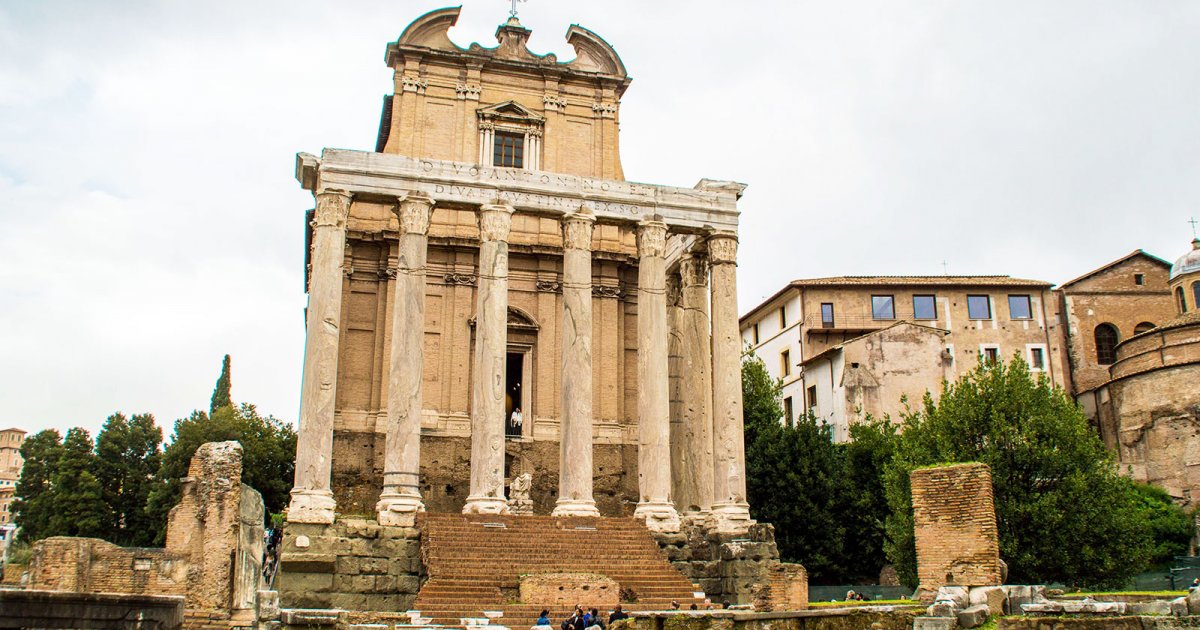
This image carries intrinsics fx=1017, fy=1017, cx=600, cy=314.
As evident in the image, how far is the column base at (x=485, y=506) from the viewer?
78.7 ft

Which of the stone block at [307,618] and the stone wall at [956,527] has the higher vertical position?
the stone wall at [956,527]

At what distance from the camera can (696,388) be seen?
28062mm

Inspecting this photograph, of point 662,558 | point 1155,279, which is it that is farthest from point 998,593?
point 1155,279

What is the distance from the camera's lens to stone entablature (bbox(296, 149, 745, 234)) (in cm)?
2586

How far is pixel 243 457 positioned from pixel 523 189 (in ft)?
83.4

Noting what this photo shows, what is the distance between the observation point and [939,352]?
4428cm

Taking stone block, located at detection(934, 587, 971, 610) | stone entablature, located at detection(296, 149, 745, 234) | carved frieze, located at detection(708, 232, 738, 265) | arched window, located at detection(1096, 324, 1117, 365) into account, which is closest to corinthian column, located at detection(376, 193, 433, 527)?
stone entablature, located at detection(296, 149, 745, 234)

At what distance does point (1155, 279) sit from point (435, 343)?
39207 millimetres

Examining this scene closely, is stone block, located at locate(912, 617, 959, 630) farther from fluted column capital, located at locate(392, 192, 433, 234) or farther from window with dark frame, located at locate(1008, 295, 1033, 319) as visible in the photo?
window with dark frame, located at locate(1008, 295, 1033, 319)

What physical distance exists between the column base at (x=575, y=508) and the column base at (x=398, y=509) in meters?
3.43

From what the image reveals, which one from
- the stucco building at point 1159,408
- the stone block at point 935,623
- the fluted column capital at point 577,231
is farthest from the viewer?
the stucco building at point 1159,408

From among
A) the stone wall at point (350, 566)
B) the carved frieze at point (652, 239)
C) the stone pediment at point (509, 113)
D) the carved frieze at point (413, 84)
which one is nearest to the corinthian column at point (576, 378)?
the carved frieze at point (652, 239)

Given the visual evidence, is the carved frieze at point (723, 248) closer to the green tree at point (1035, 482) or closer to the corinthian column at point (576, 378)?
the corinthian column at point (576, 378)

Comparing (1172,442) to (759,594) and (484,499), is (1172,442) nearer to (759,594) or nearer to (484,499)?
(759,594)
